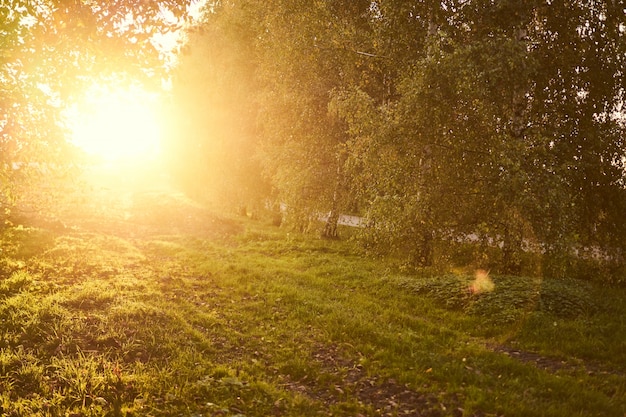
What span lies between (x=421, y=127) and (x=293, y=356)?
789cm

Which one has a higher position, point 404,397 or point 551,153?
point 551,153

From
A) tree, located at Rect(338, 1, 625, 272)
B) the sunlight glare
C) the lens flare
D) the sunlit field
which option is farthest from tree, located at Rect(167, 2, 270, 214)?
the lens flare

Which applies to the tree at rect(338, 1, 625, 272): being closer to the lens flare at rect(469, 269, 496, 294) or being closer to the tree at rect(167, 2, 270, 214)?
the lens flare at rect(469, 269, 496, 294)

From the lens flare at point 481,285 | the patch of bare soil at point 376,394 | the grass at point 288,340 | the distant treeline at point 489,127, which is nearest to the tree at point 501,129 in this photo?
the distant treeline at point 489,127

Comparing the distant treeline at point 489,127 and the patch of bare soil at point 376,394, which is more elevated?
the distant treeline at point 489,127

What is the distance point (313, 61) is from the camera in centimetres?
2058

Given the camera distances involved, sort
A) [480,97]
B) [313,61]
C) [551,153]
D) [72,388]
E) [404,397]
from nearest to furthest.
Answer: [72,388] → [404,397] → [480,97] → [551,153] → [313,61]

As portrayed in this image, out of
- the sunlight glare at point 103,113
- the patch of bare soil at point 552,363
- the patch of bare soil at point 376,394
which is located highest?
the sunlight glare at point 103,113

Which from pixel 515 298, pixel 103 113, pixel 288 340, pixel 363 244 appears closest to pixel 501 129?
pixel 515 298

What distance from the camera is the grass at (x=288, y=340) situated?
7.33m

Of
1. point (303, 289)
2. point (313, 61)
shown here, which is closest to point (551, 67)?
point (313, 61)

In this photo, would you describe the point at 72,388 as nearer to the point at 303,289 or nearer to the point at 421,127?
the point at 303,289

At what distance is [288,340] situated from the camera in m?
10.4

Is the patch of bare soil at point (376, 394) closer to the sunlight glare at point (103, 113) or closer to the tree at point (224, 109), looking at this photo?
the sunlight glare at point (103, 113)
